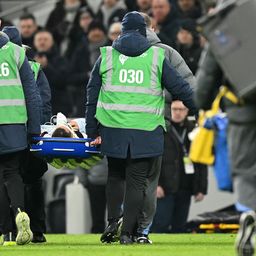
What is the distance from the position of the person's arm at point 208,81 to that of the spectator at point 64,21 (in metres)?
13.8

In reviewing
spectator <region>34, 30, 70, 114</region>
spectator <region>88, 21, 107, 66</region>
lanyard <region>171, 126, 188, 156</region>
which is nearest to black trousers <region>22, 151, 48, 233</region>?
lanyard <region>171, 126, 188, 156</region>

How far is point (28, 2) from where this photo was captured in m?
29.3

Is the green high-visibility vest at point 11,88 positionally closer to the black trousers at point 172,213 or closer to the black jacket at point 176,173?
the black jacket at point 176,173

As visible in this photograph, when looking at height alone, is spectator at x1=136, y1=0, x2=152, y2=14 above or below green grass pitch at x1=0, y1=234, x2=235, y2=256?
above

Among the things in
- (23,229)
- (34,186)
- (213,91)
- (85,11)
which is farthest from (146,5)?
(213,91)

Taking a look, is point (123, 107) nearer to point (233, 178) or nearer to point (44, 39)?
point (233, 178)

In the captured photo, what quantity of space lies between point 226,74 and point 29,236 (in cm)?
461

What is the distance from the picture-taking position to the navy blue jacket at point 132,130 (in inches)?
600

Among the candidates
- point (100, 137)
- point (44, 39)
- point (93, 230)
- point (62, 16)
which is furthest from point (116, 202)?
point (62, 16)

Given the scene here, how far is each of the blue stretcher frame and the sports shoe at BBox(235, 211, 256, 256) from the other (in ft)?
13.4

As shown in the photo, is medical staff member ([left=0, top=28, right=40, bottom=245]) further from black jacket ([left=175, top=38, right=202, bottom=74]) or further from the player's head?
black jacket ([left=175, top=38, right=202, bottom=74])

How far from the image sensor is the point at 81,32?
25781 millimetres

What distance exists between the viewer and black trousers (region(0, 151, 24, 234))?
50.7 feet

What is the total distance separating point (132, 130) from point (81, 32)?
10.6 meters
